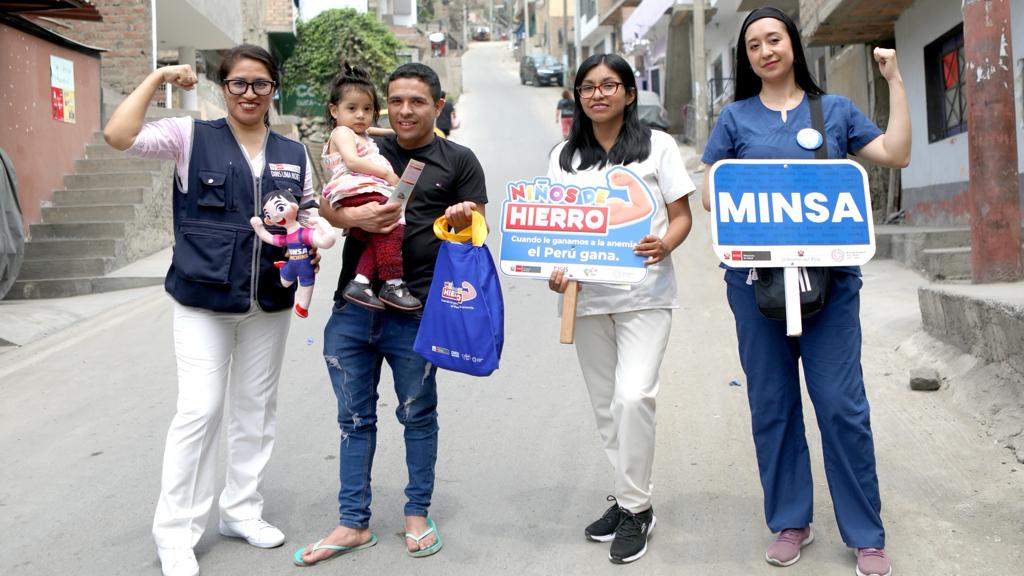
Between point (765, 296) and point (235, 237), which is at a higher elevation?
point (235, 237)

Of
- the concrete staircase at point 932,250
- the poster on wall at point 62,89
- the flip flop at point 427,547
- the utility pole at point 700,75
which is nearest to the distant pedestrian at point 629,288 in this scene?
the flip flop at point 427,547

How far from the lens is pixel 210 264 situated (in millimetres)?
4055

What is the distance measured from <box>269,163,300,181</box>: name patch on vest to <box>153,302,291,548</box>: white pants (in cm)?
59

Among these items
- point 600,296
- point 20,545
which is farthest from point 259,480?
point 600,296

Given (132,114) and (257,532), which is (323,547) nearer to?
(257,532)

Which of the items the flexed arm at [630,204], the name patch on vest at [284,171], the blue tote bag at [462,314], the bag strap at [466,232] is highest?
the name patch on vest at [284,171]

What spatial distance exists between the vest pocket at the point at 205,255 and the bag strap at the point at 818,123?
2375mm

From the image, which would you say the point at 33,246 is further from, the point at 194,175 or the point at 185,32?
the point at 185,32

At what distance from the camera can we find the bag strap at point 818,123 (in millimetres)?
→ 3811

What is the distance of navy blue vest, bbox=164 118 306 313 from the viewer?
407cm

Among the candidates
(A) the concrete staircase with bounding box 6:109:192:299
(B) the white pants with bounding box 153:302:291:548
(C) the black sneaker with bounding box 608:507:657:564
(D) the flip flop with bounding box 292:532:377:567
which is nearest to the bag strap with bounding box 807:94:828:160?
(C) the black sneaker with bounding box 608:507:657:564

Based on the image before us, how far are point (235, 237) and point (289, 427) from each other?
2.26m

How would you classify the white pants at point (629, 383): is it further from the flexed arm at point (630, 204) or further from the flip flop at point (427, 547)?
the flip flop at point (427, 547)

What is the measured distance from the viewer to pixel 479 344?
4016 mm
